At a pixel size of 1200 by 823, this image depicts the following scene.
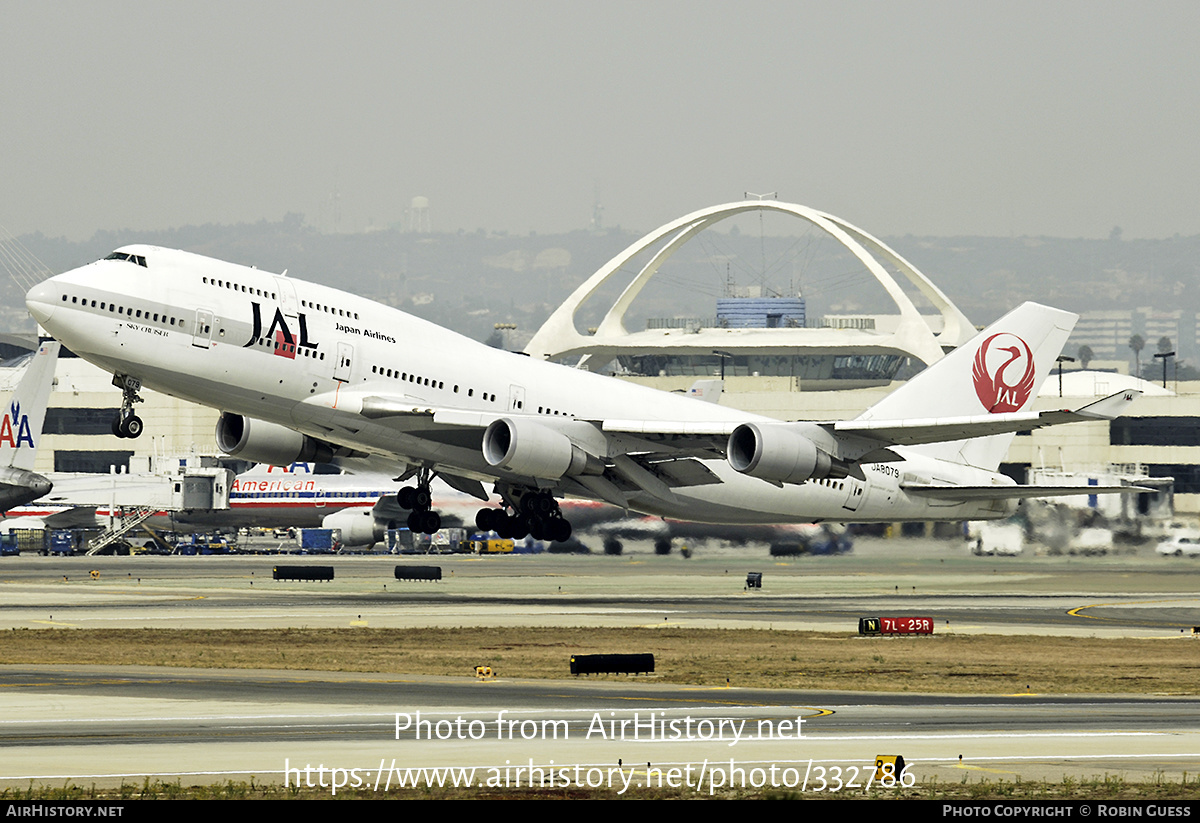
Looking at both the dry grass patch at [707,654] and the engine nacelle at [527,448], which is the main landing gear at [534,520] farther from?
the dry grass patch at [707,654]

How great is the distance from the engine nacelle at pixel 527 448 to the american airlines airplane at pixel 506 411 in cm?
5

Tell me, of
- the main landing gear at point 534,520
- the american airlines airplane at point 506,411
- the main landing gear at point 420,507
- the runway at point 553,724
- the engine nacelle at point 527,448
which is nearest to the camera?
the runway at point 553,724

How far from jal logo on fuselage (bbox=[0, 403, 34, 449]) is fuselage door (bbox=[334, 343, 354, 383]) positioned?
37.4 metres

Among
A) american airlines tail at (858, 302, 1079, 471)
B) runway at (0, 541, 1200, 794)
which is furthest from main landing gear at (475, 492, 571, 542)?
american airlines tail at (858, 302, 1079, 471)

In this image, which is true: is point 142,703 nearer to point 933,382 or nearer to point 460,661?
point 460,661

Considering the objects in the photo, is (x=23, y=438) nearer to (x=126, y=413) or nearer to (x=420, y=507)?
(x=420, y=507)

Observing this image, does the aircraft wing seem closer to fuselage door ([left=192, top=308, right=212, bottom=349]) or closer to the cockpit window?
fuselage door ([left=192, top=308, right=212, bottom=349])

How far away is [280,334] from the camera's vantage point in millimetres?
44094

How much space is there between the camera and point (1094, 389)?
155125 millimetres

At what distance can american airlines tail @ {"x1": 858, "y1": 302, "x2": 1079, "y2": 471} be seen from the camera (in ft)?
182

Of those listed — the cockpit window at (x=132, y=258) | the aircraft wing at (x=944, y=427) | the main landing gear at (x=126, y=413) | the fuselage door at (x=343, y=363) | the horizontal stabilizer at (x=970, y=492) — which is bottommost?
the horizontal stabilizer at (x=970, y=492)

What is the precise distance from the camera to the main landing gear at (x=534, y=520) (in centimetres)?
5141

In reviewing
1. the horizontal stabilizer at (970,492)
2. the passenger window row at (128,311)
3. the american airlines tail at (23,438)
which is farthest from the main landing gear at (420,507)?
the american airlines tail at (23,438)

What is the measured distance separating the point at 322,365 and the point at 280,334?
1641mm
